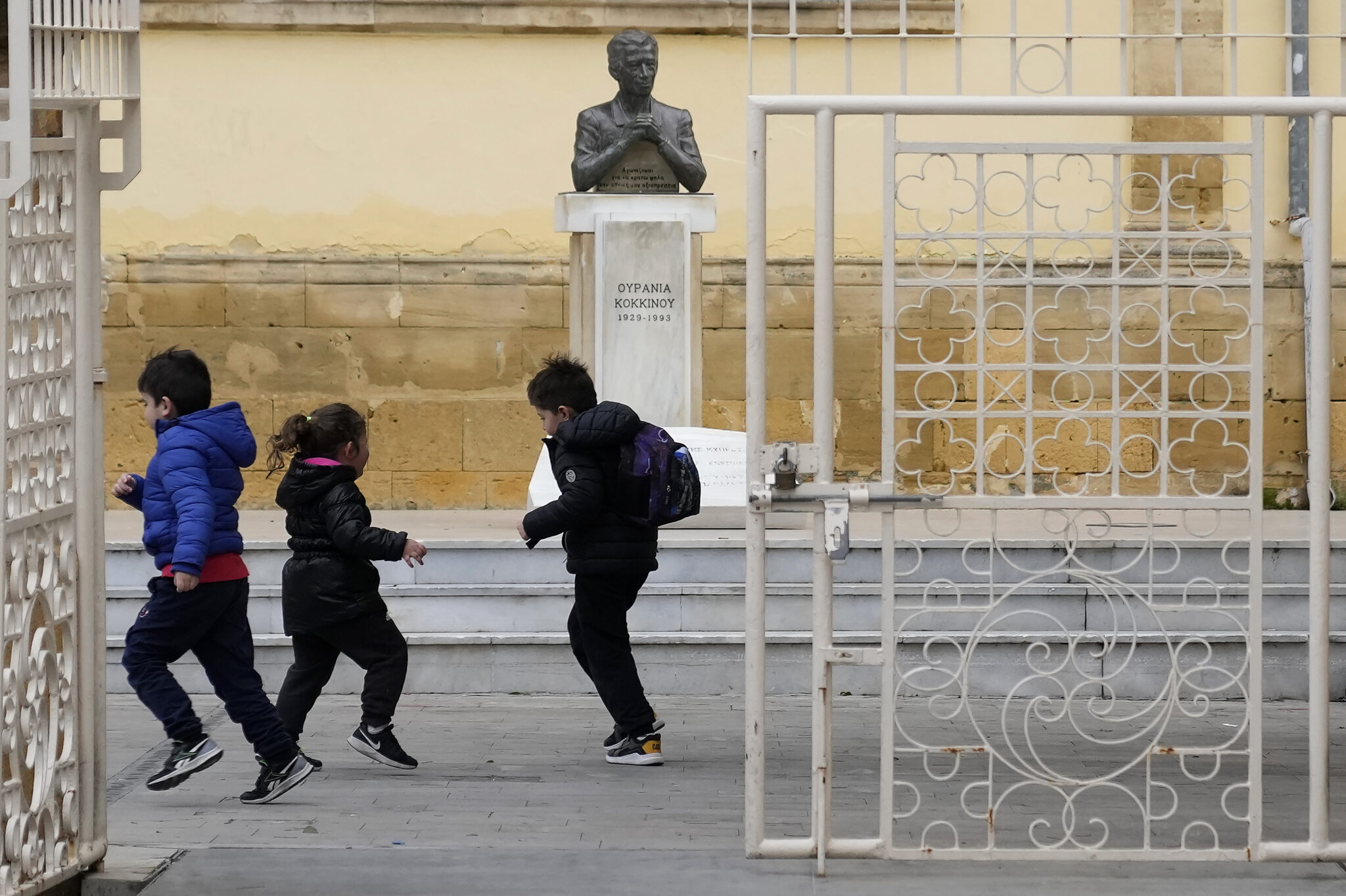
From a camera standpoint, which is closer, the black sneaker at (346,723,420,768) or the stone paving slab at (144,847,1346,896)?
the stone paving slab at (144,847,1346,896)

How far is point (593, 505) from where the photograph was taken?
6219mm

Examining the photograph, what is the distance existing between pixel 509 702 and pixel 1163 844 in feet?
11.0

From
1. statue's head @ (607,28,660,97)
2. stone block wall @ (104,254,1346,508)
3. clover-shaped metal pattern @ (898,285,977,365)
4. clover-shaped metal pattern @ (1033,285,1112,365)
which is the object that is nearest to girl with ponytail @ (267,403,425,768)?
statue's head @ (607,28,660,97)

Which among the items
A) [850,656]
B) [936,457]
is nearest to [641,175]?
[936,457]

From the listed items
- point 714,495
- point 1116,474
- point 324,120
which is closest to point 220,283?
point 324,120

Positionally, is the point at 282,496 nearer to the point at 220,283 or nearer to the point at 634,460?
the point at 634,460

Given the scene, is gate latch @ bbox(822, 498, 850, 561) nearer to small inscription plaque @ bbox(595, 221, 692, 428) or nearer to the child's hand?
the child's hand

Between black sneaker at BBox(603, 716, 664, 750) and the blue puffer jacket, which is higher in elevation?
the blue puffer jacket

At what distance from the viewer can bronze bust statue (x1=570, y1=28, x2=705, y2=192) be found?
1010cm

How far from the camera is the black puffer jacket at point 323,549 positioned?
6.11m

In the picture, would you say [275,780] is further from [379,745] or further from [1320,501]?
[1320,501]

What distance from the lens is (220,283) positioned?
13.0 m

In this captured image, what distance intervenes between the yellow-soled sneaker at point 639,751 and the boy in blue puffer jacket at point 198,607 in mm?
1194

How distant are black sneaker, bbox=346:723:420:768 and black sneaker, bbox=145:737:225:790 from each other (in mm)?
601
